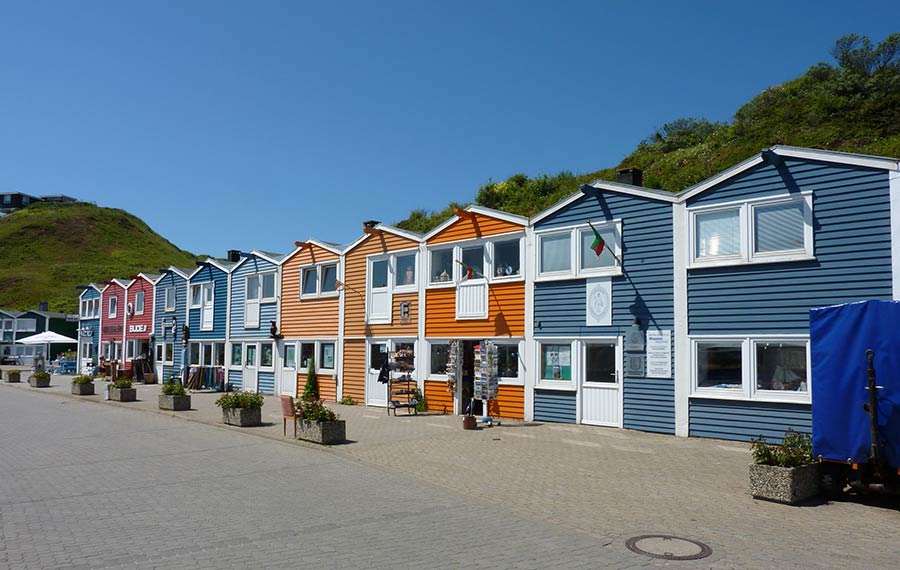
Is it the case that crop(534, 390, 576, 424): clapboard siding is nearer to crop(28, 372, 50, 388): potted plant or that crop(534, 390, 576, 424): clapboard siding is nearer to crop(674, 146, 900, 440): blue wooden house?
crop(674, 146, 900, 440): blue wooden house

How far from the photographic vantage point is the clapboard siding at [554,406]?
56.9 feet

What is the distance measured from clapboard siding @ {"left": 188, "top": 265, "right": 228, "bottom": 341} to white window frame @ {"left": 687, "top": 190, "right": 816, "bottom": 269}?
21897mm

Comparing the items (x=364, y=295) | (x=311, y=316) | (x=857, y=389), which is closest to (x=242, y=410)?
(x=364, y=295)

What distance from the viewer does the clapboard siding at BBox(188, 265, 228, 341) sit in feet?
103

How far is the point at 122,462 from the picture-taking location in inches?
488

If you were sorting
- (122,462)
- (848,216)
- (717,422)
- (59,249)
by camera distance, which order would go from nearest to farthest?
1. (122,462)
2. (848,216)
3. (717,422)
4. (59,249)

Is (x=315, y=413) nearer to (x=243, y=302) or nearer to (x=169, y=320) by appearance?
(x=243, y=302)

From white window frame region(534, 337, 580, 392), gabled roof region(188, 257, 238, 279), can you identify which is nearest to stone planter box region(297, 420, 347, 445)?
white window frame region(534, 337, 580, 392)

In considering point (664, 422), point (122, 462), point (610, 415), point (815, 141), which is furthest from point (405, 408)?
point (815, 141)

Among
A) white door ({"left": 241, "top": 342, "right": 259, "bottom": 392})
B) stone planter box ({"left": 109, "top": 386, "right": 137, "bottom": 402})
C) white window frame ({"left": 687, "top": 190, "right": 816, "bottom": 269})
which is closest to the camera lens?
white window frame ({"left": 687, "top": 190, "right": 816, "bottom": 269})

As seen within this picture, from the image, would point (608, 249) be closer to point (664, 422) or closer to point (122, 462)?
point (664, 422)

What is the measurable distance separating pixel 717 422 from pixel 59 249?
142 metres

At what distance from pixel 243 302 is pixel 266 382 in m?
3.95

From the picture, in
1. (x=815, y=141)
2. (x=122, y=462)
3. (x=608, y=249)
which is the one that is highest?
(x=815, y=141)
